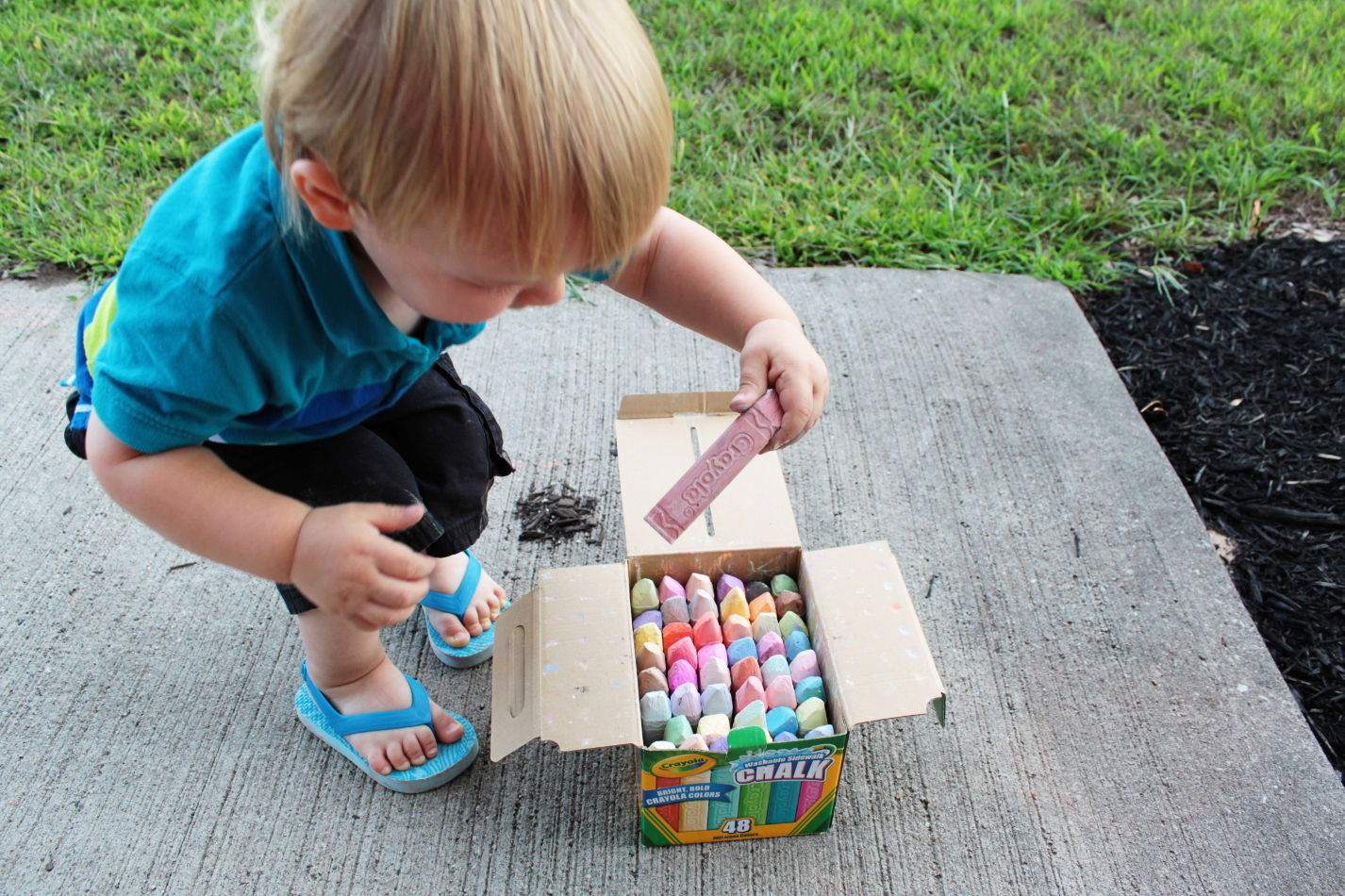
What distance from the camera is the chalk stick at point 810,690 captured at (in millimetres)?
1188

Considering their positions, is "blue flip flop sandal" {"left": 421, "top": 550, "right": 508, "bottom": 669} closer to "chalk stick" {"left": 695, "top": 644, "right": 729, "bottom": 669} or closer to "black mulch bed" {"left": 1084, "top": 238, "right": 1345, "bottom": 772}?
"chalk stick" {"left": 695, "top": 644, "right": 729, "bottom": 669}

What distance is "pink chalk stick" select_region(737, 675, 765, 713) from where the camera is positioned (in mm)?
1183

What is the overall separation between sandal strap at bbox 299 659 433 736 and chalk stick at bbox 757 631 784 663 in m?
0.45

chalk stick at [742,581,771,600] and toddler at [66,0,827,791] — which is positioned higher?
toddler at [66,0,827,791]

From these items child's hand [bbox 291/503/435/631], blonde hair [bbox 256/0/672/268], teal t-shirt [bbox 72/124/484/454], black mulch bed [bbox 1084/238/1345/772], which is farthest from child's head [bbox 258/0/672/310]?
black mulch bed [bbox 1084/238/1345/772]

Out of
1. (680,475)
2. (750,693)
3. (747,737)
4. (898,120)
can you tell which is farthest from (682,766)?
(898,120)

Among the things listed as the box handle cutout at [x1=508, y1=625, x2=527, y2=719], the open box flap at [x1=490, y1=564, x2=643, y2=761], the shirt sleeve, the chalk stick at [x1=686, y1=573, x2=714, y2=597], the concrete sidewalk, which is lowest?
the concrete sidewalk

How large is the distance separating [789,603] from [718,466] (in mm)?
319

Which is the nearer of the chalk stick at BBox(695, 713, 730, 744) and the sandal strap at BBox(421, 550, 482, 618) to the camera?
the chalk stick at BBox(695, 713, 730, 744)

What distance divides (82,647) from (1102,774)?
1.46m

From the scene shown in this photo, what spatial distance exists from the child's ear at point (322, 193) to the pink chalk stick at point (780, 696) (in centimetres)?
76

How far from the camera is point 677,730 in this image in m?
1.15

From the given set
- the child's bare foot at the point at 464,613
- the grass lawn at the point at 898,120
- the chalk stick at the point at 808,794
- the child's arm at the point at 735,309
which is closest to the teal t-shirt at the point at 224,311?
the child's arm at the point at 735,309

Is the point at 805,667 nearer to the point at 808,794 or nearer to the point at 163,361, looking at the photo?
the point at 808,794
